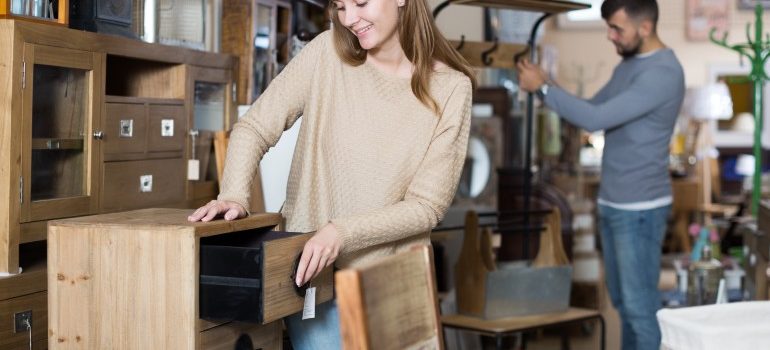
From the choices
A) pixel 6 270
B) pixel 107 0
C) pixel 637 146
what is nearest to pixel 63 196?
pixel 6 270

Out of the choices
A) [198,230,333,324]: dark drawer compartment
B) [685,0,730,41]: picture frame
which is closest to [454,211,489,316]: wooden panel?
[198,230,333,324]: dark drawer compartment

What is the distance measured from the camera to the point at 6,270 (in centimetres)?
246

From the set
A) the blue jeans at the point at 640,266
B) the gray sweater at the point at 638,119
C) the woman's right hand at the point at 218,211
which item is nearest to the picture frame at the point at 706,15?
the gray sweater at the point at 638,119

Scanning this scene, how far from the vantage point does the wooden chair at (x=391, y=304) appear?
140cm

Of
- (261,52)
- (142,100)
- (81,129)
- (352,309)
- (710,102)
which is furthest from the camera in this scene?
(710,102)

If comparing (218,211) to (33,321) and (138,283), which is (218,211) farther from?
(33,321)

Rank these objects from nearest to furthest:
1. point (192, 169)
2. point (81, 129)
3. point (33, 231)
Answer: point (33, 231) → point (81, 129) → point (192, 169)

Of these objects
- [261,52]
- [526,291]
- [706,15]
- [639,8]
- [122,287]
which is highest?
[706,15]

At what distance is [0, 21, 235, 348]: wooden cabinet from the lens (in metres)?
2.45

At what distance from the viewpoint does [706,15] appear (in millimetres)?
11117

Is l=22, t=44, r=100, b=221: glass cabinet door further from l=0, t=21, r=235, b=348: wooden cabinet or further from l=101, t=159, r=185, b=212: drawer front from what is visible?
A: l=101, t=159, r=185, b=212: drawer front

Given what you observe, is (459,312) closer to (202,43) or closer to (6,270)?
(202,43)

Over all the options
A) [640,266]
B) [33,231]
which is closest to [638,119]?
[640,266]

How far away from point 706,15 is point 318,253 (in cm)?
996
